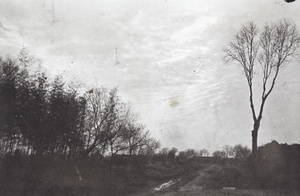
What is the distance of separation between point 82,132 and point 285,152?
22097mm

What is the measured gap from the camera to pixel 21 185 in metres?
17.6

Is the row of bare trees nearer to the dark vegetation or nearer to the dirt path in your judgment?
the dark vegetation

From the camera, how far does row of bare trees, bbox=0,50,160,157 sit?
2614 centimetres

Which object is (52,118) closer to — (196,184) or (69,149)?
(69,149)

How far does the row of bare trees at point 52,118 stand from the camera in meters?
26.1

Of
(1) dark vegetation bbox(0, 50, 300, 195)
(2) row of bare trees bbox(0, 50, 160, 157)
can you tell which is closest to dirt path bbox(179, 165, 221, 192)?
(1) dark vegetation bbox(0, 50, 300, 195)

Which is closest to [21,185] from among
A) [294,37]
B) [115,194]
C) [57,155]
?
[115,194]

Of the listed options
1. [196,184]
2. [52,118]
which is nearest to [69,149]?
[52,118]

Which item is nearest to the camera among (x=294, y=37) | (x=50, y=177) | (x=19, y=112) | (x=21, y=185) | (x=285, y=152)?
(x=21, y=185)

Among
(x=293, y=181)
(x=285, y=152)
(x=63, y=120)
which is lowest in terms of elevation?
(x=293, y=181)

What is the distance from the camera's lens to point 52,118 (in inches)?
1117

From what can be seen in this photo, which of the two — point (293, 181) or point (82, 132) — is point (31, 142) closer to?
point (82, 132)

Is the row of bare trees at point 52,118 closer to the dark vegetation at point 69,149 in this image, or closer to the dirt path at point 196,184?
the dark vegetation at point 69,149

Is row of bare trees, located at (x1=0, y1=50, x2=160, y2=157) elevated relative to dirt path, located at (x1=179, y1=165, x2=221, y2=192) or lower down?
elevated
